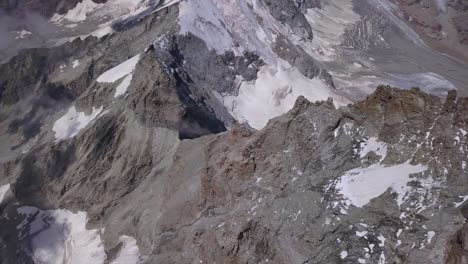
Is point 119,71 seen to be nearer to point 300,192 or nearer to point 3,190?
point 3,190

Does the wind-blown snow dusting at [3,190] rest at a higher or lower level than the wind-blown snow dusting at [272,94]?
higher

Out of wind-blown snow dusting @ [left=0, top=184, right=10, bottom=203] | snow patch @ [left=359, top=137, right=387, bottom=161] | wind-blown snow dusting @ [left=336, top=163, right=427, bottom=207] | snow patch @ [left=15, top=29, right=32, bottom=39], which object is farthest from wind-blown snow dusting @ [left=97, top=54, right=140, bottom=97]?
snow patch @ [left=15, top=29, right=32, bottom=39]

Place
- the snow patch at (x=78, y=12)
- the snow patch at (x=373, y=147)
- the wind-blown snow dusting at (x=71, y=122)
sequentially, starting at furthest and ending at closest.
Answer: the snow patch at (x=78, y=12)
the wind-blown snow dusting at (x=71, y=122)
the snow patch at (x=373, y=147)

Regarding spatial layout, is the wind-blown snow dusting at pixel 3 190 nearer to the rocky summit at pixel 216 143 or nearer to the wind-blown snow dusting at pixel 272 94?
the rocky summit at pixel 216 143

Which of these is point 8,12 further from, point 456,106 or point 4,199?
point 456,106

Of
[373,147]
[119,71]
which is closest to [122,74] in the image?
[119,71]

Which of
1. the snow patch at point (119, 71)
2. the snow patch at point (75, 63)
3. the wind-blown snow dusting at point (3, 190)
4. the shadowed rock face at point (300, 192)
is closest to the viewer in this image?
the shadowed rock face at point (300, 192)

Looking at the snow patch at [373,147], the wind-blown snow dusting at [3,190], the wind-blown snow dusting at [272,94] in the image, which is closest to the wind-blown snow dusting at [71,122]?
the wind-blown snow dusting at [3,190]
